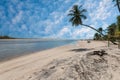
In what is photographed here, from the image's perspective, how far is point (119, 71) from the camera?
6.92 m

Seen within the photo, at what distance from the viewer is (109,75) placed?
6.52m

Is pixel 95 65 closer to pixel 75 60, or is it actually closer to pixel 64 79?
pixel 75 60

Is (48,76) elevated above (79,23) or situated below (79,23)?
below

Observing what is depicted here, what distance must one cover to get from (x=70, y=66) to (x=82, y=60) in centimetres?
75

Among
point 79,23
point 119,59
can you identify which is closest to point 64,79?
point 119,59

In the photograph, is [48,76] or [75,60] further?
[75,60]

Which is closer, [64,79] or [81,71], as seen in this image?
[64,79]

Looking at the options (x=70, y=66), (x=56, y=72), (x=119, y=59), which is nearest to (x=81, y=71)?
(x=70, y=66)

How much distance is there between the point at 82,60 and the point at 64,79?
1.45m

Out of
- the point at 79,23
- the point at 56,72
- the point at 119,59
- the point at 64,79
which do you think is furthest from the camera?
the point at 79,23

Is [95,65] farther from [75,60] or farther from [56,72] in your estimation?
[56,72]

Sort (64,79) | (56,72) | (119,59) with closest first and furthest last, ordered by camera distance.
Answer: (64,79)
(56,72)
(119,59)

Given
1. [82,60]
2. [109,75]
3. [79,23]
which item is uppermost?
[79,23]

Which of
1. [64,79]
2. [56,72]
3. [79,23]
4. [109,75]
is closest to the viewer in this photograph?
[64,79]
